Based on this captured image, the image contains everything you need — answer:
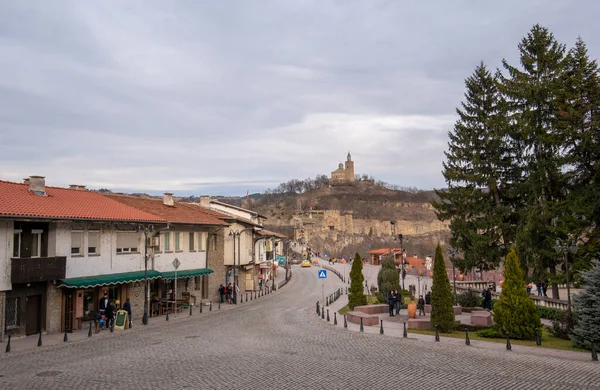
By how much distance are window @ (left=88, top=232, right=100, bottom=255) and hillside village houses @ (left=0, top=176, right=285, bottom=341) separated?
0.17 ft

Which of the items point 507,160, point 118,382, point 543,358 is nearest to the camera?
point 118,382

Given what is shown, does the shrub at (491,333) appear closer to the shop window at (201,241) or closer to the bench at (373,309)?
the bench at (373,309)

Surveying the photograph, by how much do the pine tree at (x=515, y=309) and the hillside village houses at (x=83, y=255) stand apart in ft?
56.1

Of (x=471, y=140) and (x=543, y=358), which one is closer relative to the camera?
(x=543, y=358)

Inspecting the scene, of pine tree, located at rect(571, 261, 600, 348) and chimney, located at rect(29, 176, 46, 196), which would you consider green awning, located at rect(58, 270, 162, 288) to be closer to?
chimney, located at rect(29, 176, 46, 196)

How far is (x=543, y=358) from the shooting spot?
16062 millimetres

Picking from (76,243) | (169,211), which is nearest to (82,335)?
(76,243)

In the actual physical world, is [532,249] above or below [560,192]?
below

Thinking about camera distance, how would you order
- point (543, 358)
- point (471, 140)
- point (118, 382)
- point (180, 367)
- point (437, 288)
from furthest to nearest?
1. point (471, 140)
2. point (437, 288)
3. point (543, 358)
4. point (180, 367)
5. point (118, 382)

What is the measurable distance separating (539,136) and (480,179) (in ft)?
24.9

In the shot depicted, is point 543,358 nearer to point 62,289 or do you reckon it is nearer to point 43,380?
point 43,380

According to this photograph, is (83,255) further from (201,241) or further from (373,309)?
(373,309)

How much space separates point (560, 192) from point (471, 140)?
29.7ft

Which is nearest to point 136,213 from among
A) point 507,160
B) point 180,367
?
point 180,367
